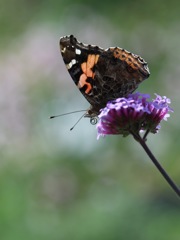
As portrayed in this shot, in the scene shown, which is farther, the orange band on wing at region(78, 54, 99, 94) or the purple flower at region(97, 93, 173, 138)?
the orange band on wing at region(78, 54, 99, 94)

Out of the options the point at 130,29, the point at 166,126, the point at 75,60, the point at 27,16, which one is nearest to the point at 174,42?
the point at 130,29

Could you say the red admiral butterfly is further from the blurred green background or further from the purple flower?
the blurred green background

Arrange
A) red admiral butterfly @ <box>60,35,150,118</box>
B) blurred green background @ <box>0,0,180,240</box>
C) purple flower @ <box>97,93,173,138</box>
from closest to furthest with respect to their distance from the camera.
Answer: purple flower @ <box>97,93,173,138</box> → red admiral butterfly @ <box>60,35,150,118</box> → blurred green background @ <box>0,0,180,240</box>

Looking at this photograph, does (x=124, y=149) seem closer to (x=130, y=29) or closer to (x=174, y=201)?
(x=174, y=201)

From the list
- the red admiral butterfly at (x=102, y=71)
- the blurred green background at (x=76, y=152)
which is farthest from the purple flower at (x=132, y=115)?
the blurred green background at (x=76, y=152)

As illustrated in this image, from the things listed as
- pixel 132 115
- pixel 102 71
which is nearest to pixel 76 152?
pixel 102 71

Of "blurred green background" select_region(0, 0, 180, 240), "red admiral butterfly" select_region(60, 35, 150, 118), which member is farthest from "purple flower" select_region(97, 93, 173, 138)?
"blurred green background" select_region(0, 0, 180, 240)

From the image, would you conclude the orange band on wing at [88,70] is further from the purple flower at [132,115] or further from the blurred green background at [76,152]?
the blurred green background at [76,152]
